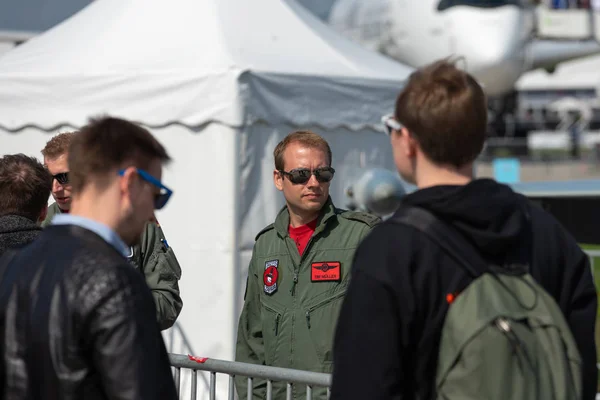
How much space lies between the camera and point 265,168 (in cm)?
626

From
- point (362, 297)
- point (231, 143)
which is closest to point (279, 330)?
point (362, 297)

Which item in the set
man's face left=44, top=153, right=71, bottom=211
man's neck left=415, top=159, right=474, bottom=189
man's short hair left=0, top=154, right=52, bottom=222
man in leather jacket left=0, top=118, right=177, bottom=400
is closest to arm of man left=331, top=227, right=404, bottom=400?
man's neck left=415, top=159, right=474, bottom=189

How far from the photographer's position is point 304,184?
358 centimetres

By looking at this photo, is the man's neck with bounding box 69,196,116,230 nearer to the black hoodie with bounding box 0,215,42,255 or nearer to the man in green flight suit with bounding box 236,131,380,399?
the black hoodie with bounding box 0,215,42,255

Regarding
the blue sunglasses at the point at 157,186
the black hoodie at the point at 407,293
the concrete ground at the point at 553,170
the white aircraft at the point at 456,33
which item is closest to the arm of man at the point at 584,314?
the black hoodie at the point at 407,293

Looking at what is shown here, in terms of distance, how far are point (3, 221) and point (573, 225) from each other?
22.3 feet

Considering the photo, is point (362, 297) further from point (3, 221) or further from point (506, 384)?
point (3, 221)

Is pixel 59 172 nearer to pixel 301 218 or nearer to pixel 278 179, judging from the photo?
pixel 278 179

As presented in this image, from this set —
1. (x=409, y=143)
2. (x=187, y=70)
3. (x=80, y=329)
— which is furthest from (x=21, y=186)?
(x=187, y=70)

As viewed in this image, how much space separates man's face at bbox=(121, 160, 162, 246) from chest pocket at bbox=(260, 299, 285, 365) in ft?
5.30

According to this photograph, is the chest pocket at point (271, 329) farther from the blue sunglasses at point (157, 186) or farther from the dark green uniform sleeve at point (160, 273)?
the blue sunglasses at point (157, 186)

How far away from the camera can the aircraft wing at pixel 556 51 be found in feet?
98.7

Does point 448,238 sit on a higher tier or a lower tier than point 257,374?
higher

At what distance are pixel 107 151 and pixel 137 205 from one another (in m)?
0.12
